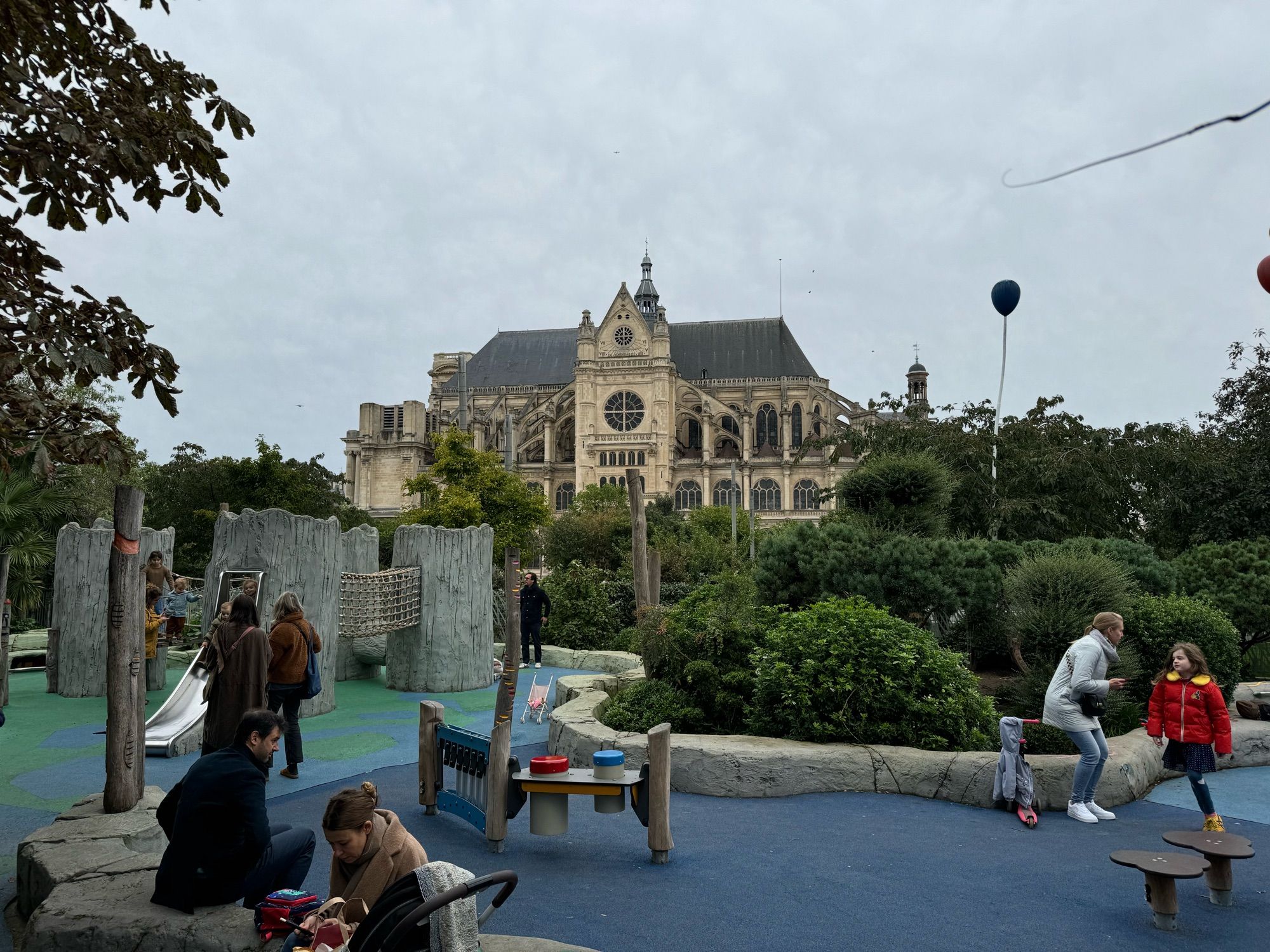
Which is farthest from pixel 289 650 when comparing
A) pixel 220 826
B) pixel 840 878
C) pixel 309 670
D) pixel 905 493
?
pixel 905 493

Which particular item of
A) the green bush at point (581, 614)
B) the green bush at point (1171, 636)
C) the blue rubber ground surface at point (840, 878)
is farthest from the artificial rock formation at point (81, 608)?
the green bush at point (1171, 636)

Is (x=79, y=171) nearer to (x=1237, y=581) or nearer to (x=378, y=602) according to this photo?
(x=378, y=602)

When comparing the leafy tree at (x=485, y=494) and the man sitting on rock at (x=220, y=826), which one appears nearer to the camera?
the man sitting on rock at (x=220, y=826)

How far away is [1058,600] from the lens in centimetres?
1093

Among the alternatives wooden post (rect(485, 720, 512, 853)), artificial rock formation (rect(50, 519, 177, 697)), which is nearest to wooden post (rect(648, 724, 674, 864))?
wooden post (rect(485, 720, 512, 853))

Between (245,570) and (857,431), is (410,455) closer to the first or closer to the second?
(857,431)

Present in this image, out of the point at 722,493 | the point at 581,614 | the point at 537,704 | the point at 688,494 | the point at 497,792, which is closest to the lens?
the point at 497,792

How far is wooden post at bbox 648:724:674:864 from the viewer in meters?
6.18

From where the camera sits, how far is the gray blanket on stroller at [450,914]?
3414mm

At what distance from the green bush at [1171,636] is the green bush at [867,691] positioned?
2.74 m

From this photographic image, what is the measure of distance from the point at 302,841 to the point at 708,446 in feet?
207

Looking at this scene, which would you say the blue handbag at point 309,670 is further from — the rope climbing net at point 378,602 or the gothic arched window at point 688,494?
the gothic arched window at point 688,494

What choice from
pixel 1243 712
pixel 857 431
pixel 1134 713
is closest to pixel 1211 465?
pixel 857 431

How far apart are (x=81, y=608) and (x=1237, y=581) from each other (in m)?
16.7
